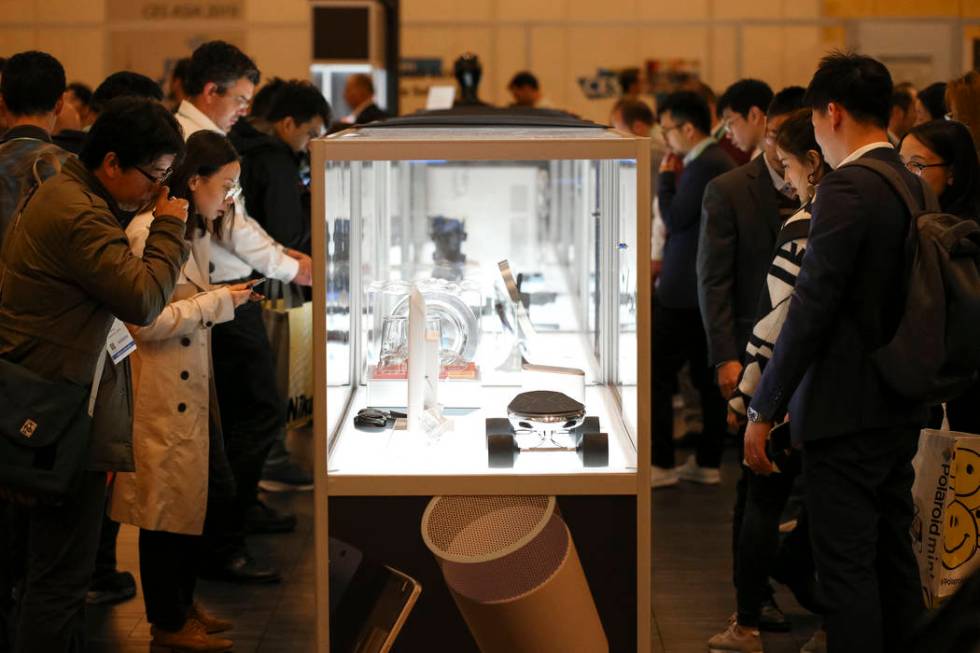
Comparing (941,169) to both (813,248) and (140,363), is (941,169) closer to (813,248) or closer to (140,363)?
(813,248)

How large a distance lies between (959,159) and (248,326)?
2167mm

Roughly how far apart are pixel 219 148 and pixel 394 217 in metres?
1.67

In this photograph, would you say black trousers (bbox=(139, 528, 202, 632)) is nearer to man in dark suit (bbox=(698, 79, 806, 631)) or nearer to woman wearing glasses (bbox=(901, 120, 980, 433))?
man in dark suit (bbox=(698, 79, 806, 631))

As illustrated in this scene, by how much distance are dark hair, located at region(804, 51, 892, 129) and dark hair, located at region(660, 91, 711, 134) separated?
2.42 m

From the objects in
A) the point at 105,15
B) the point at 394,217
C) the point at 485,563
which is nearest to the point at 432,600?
the point at 485,563

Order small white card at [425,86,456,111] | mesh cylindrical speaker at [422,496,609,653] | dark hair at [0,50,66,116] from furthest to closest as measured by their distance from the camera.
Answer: small white card at [425,86,456,111] < dark hair at [0,50,66,116] < mesh cylindrical speaker at [422,496,609,653]

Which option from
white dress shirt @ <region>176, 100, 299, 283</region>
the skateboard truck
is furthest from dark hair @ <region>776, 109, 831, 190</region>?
white dress shirt @ <region>176, 100, 299, 283</region>

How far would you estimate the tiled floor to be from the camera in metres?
3.75

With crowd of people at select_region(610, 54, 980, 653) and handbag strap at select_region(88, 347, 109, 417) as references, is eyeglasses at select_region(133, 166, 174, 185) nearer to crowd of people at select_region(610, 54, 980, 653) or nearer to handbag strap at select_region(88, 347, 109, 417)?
handbag strap at select_region(88, 347, 109, 417)

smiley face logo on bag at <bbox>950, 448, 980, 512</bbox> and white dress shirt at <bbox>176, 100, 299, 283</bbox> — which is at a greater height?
white dress shirt at <bbox>176, 100, 299, 283</bbox>

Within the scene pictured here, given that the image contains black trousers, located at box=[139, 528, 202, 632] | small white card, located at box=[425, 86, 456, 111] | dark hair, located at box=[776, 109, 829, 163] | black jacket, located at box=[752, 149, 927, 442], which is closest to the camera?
black jacket, located at box=[752, 149, 927, 442]

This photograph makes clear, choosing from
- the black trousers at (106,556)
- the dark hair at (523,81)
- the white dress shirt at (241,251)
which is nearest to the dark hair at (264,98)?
the white dress shirt at (241,251)

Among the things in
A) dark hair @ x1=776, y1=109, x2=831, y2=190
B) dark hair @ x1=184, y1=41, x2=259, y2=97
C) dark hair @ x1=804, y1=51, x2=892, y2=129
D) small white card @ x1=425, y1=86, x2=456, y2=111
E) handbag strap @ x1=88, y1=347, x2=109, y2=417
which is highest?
small white card @ x1=425, y1=86, x2=456, y2=111

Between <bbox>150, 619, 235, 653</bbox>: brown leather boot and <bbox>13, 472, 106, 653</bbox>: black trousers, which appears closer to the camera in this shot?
<bbox>13, 472, 106, 653</bbox>: black trousers
